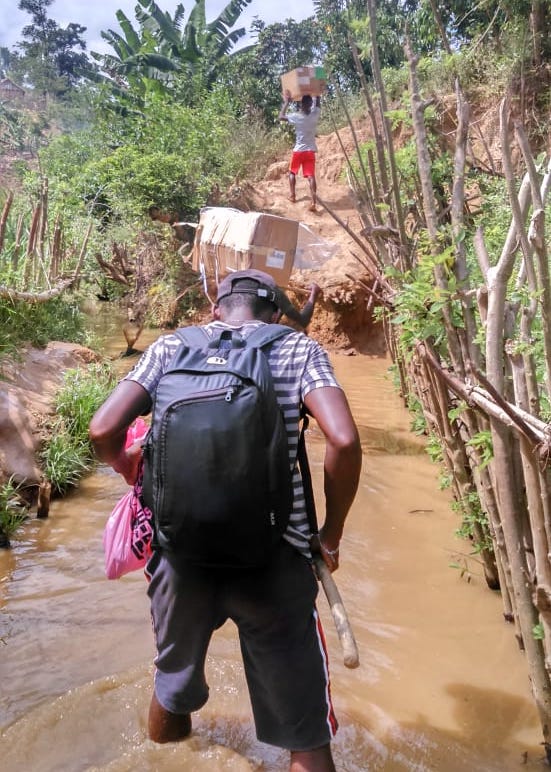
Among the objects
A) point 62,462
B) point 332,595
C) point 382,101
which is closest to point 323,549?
point 332,595

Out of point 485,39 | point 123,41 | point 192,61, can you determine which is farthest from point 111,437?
point 123,41

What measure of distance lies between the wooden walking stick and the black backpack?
0.16 metres

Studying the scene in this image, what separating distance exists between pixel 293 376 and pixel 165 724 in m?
1.10

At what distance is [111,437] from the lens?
5.24 ft

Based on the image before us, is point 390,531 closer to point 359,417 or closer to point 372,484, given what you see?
point 372,484

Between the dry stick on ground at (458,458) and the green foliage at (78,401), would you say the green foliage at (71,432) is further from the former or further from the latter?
the dry stick on ground at (458,458)

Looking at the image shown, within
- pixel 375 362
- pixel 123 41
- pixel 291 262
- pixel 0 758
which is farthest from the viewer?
pixel 123 41

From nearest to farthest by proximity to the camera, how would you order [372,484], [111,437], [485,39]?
[111,437], [372,484], [485,39]

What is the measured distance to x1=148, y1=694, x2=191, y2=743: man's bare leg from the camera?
6.05 feet

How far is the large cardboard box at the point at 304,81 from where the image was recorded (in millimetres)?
9023

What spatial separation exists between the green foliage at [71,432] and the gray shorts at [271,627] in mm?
2903

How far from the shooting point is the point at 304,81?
9.04 metres

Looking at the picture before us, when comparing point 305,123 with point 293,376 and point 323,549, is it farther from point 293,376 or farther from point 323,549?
point 323,549

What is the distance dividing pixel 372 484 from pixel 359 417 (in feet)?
5.29
